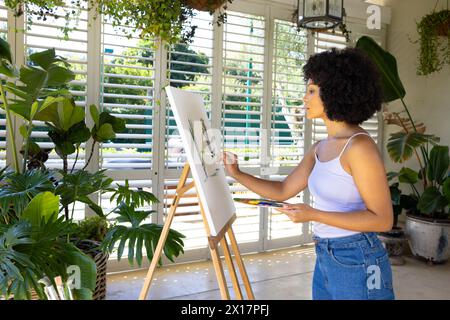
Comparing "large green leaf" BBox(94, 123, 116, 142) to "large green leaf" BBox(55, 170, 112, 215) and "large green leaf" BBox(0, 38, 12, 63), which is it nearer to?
"large green leaf" BBox(55, 170, 112, 215)

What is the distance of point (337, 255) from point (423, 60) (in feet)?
11.4

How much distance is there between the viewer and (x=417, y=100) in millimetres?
4758

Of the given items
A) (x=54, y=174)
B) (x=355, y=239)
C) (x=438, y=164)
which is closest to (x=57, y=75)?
(x=54, y=174)

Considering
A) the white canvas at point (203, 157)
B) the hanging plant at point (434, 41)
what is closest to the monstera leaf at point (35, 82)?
A: the white canvas at point (203, 157)

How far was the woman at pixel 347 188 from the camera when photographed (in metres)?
1.44

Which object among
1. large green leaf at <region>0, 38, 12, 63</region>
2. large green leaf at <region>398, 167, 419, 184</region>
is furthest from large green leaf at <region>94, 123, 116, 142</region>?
large green leaf at <region>398, 167, 419, 184</region>

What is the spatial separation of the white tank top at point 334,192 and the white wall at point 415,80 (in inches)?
134

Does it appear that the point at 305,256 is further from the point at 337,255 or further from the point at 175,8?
the point at 337,255

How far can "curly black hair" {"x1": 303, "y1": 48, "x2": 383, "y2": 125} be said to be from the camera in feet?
5.04

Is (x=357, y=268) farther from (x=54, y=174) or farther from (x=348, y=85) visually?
(x=54, y=174)

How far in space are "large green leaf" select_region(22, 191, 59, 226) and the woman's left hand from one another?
0.94m

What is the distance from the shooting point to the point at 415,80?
4.77 metres

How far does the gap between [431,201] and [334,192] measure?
2.80m

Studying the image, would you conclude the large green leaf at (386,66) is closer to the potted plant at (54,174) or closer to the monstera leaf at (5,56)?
the potted plant at (54,174)
